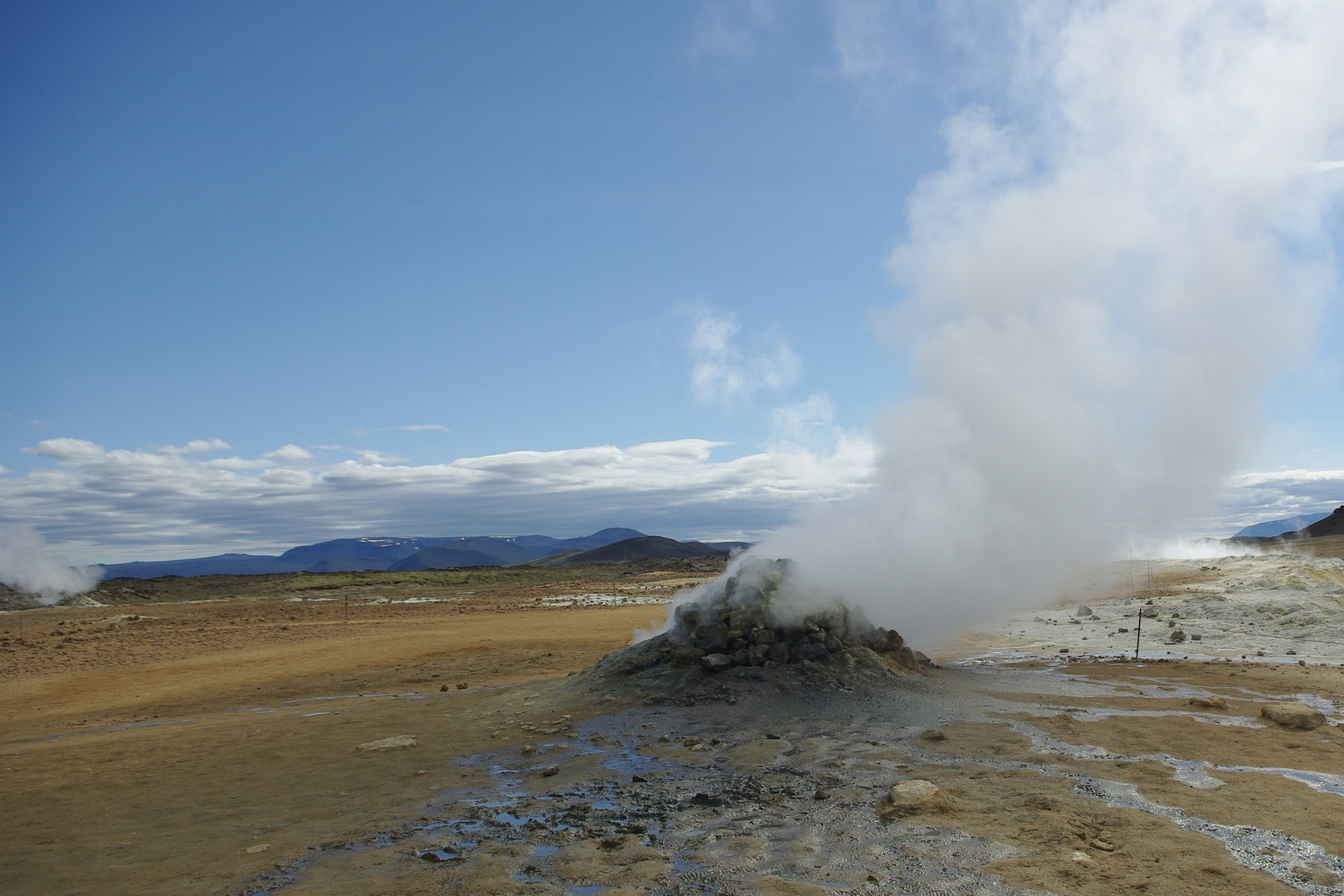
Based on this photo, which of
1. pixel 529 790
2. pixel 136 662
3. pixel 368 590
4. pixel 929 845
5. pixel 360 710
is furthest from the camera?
pixel 368 590

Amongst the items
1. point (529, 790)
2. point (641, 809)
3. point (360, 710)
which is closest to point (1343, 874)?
point (641, 809)

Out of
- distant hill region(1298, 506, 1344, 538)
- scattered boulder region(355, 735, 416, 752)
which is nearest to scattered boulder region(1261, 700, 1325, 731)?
scattered boulder region(355, 735, 416, 752)

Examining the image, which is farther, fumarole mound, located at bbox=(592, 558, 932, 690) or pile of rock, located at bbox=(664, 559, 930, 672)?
pile of rock, located at bbox=(664, 559, 930, 672)

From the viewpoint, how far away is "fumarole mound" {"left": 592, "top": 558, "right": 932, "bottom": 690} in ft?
38.6

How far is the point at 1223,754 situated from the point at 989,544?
800 centimetres

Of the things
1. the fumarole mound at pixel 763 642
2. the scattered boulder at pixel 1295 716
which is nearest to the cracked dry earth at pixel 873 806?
the scattered boulder at pixel 1295 716

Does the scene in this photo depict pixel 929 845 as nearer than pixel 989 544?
Yes

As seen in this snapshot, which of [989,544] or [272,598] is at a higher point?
[989,544]

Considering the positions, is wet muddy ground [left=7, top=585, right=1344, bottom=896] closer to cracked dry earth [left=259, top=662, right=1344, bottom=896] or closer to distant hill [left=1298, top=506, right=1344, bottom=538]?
cracked dry earth [left=259, top=662, right=1344, bottom=896]

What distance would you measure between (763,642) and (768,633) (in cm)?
19

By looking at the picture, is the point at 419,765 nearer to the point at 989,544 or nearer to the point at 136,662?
the point at 989,544

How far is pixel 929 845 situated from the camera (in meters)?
5.73

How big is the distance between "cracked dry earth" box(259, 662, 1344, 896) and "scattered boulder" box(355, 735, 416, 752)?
1.33 metres

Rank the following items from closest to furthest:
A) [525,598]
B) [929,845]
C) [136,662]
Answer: [929,845], [136,662], [525,598]
